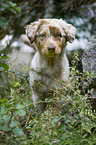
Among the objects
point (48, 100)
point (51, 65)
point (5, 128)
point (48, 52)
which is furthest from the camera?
point (51, 65)

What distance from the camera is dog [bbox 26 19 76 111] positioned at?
2.89m

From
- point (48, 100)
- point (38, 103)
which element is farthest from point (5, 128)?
point (38, 103)

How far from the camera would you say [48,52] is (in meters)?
2.82

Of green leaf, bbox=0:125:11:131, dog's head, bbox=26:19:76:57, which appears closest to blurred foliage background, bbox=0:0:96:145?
green leaf, bbox=0:125:11:131

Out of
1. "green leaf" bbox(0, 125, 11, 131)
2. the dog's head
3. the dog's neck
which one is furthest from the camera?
the dog's neck

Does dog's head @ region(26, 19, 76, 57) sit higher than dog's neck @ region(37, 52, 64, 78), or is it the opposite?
dog's head @ region(26, 19, 76, 57)

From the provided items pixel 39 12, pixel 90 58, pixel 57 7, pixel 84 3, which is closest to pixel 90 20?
pixel 84 3

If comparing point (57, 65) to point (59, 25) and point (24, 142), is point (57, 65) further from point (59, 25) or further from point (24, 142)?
point (24, 142)

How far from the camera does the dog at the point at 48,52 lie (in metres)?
2.89

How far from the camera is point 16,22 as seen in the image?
586cm

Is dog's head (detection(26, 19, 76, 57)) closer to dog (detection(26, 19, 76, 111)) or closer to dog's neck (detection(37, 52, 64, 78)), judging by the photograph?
dog (detection(26, 19, 76, 111))

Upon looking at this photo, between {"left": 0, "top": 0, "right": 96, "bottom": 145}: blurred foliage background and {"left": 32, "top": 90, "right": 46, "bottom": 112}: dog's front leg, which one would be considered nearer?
{"left": 0, "top": 0, "right": 96, "bottom": 145}: blurred foliage background

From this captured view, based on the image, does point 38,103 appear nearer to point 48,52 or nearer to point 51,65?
point 51,65

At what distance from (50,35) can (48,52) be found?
257mm
